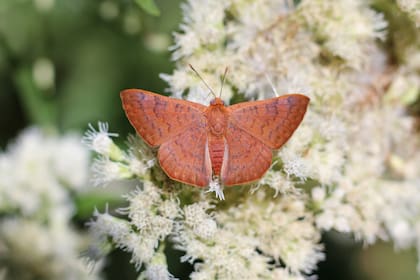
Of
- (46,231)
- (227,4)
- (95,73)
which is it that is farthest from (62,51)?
(227,4)

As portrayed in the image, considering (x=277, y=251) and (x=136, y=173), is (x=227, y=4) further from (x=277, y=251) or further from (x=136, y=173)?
(x=277, y=251)

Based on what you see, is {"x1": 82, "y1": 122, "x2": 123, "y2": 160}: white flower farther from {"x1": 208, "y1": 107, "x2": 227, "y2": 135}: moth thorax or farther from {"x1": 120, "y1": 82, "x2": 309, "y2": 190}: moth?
{"x1": 208, "y1": 107, "x2": 227, "y2": 135}: moth thorax

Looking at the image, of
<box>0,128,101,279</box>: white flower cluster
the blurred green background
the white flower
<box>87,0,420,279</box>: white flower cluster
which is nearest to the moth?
<box>87,0,420,279</box>: white flower cluster

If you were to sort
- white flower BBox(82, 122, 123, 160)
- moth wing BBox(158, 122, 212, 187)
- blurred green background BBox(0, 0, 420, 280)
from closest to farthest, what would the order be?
moth wing BBox(158, 122, 212, 187) → white flower BBox(82, 122, 123, 160) → blurred green background BBox(0, 0, 420, 280)

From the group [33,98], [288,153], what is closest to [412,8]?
[288,153]

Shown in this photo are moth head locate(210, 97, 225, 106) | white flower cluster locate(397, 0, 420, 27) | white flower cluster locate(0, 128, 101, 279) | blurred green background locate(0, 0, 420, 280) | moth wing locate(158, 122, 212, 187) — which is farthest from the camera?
→ blurred green background locate(0, 0, 420, 280)

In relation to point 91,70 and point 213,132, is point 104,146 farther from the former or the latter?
point 91,70
